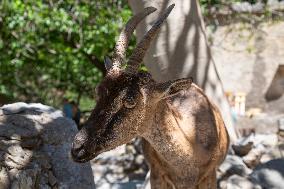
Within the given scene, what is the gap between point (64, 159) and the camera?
3.40 meters

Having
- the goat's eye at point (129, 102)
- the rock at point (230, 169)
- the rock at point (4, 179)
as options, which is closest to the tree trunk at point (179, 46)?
the rock at point (230, 169)

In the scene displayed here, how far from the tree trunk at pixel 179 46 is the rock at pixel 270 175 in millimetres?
1001

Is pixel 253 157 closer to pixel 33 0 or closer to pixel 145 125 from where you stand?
pixel 145 125

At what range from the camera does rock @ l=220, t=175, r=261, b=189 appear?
446 cm

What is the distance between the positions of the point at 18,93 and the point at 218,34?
608 cm

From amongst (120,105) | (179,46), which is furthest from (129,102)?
(179,46)

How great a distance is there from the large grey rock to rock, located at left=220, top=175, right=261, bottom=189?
1.55 metres

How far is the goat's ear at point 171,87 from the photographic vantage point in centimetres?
258

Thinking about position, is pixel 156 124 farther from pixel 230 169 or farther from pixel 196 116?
pixel 230 169

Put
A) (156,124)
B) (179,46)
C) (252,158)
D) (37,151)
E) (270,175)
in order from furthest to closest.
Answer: (252,158) < (179,46) < (270,175) < (37,151) < (156,124)

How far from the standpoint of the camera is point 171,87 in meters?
2.60

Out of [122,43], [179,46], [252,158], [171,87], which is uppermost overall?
[122,43]

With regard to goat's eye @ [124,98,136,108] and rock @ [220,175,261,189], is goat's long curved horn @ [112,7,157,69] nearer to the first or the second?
goat's eye @ [124,98,136,108]

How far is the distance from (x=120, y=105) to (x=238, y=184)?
234 cm
